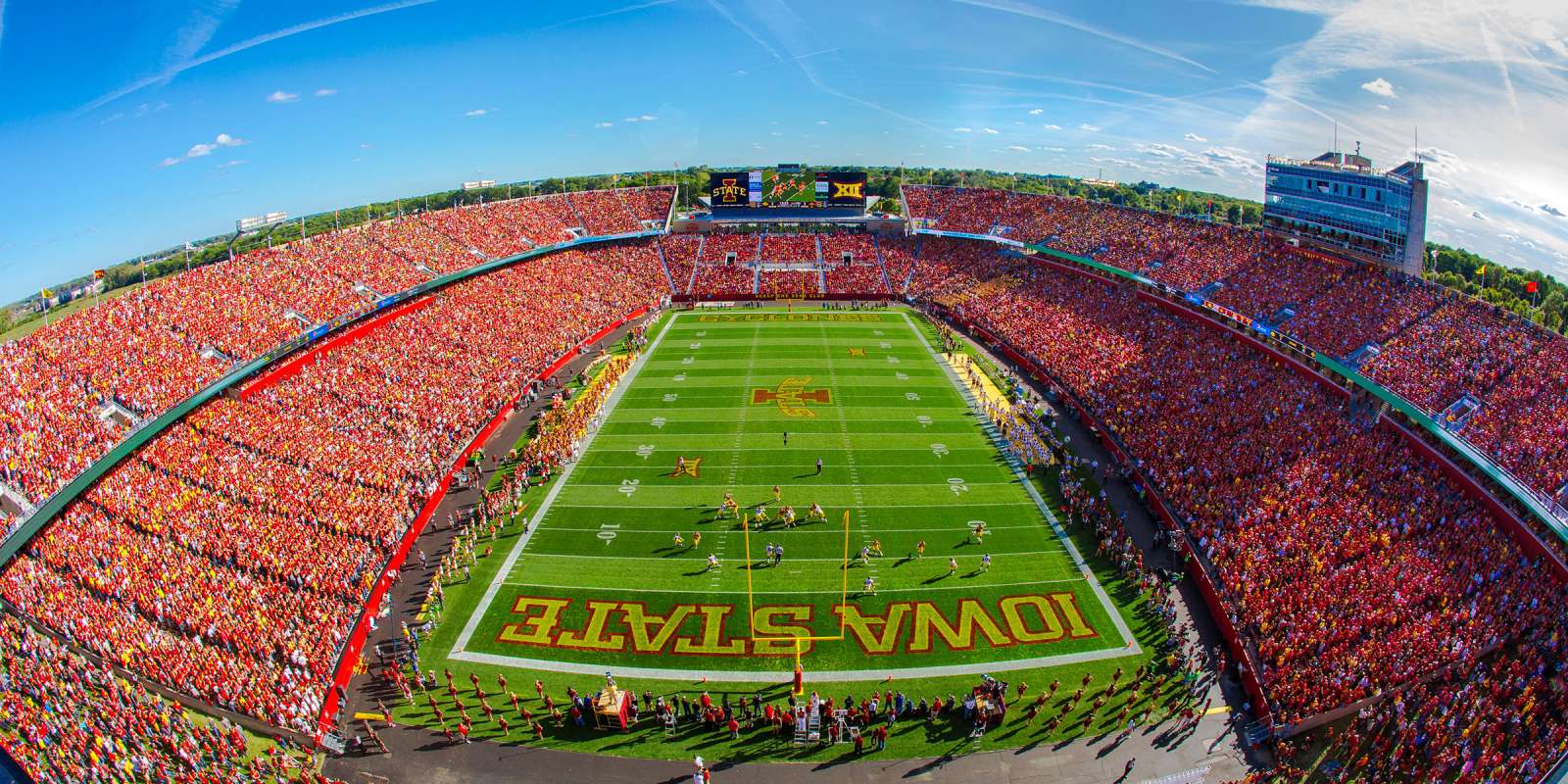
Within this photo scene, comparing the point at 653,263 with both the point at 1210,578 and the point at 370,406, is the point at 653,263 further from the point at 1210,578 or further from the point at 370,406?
the point at 1210,578

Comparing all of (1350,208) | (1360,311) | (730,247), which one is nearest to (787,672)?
(1360,311)

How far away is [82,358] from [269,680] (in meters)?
16.8

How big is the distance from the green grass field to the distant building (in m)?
18.2

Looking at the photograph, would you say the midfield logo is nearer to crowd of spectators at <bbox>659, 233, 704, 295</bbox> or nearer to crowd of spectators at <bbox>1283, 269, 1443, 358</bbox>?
crowd of spectators at <bbox>1283, 269, 1443, 358</bbox>

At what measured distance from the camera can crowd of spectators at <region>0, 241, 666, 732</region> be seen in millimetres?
17766

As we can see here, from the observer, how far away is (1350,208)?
33.5 m

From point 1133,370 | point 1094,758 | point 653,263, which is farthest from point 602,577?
point 653,263

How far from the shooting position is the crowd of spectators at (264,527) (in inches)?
699

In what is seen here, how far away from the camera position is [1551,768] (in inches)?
503

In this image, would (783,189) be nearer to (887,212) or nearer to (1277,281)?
(887,212)

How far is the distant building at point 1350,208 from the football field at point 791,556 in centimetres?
1769

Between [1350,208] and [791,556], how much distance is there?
29442 millimetres

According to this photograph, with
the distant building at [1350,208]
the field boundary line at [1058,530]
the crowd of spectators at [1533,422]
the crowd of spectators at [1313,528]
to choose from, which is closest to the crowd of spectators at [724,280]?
the field boundary line at [1058,530]

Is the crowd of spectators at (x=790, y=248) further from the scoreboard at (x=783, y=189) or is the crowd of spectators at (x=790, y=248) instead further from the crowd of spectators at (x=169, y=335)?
the crowd of spectators at (x=169, y=335)
